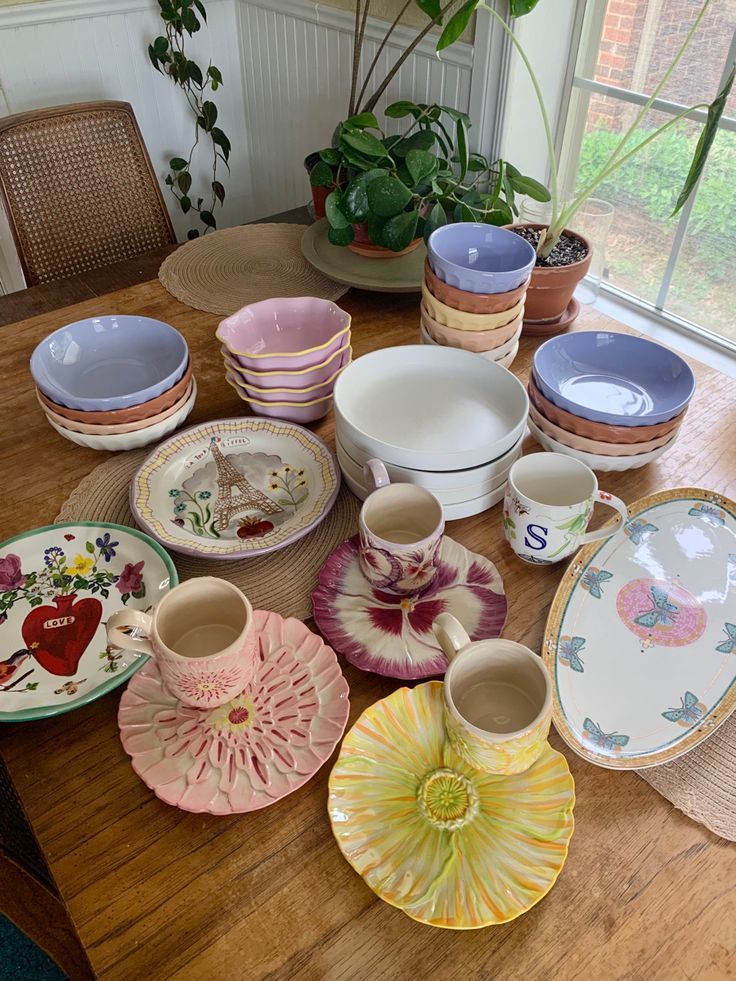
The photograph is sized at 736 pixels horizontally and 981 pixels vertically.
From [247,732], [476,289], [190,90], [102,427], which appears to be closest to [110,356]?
[102,427]

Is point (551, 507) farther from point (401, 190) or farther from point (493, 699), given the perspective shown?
point (401, 190)

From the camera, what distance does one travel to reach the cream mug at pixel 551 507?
74cm

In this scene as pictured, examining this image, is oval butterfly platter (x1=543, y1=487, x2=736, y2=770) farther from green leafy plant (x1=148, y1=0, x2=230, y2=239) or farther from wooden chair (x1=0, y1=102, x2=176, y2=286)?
green leafy plant (x1=148, y1=0, x2=230, y2=239)

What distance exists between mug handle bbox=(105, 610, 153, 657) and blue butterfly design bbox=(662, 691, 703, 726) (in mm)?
455

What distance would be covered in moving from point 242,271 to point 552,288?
0.54 meters

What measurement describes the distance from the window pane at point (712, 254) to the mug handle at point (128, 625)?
1.31 meters

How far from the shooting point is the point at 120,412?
2.96 feet

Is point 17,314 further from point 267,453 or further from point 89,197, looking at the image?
point 267,453

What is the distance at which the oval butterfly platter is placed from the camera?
0.66 meters

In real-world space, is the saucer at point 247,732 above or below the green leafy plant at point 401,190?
below

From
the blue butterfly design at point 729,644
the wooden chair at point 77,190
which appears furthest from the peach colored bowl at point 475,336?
the wooden chair at point 77,190

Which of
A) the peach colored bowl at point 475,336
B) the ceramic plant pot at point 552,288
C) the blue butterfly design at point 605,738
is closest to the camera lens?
the blue butterfly design at point 605,738

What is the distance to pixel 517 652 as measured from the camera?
23.0 inches

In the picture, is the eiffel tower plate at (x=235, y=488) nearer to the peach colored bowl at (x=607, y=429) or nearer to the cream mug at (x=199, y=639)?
the cream mug at (x=199, y=639)
